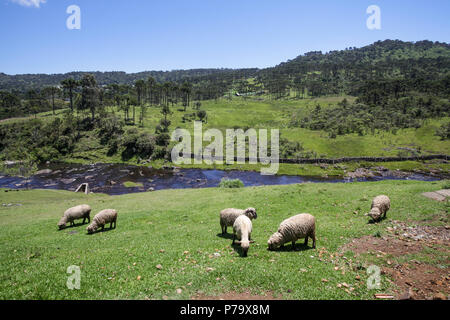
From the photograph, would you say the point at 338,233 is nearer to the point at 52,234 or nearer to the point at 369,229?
the point at 369,229

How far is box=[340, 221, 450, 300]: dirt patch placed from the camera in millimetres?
10156

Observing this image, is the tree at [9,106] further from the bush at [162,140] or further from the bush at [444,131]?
the bush at [444,131]

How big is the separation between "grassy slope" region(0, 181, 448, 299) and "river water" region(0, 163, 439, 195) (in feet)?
137

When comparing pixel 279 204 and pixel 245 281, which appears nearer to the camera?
pixel 245 281

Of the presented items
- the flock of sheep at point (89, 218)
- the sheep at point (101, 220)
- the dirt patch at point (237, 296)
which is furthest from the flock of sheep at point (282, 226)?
the dirt patch at point (237, 296)

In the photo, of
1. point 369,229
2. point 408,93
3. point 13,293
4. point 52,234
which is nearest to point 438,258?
point 369,229

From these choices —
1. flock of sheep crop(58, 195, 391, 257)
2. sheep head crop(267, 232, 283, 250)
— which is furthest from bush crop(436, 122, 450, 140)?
sheep head crop(267, 232, 283, 250)

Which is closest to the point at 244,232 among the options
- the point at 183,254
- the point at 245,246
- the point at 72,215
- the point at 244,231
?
the point at 244,231

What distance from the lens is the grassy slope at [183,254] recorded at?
10.7 m

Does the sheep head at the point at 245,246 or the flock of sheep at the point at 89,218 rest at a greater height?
the sheep head at the point at 245,246

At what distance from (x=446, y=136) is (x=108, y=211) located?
13949cm

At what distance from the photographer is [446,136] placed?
107375mm

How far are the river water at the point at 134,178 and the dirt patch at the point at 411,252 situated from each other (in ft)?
190

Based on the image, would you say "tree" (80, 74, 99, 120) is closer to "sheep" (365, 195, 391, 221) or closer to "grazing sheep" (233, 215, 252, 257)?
"grazing sheep" (233, 215, 252, 257)
